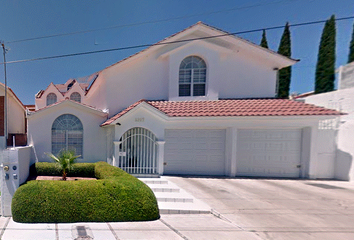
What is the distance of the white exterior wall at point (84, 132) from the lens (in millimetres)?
8242

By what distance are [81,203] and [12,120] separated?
51.0 ft

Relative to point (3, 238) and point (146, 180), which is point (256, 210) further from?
point (3, 238)

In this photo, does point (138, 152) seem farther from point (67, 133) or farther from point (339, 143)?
point (339, 143)

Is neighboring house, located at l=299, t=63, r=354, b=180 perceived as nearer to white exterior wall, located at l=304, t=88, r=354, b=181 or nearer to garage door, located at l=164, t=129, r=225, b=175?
white exterior wall, located at l=304, t=88, r=354, b=181

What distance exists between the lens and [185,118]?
7742 millimetres

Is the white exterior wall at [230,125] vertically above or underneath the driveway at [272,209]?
above

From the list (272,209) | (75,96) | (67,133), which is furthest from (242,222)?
(75,96)

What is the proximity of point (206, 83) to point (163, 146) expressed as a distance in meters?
4.82

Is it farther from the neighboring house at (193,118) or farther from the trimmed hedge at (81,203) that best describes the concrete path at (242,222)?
the neighboring house at (193,118)

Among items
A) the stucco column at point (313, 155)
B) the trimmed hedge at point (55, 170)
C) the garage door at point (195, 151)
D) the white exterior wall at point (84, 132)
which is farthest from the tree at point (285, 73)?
the trimmed hedge at point (55, 170)

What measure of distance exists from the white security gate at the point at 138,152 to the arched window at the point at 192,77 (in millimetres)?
3636

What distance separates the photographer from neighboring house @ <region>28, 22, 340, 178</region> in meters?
7.61

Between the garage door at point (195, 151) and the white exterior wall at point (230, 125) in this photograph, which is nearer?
the white exterior wall at point (230, 125)

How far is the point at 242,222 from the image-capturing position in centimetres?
387
